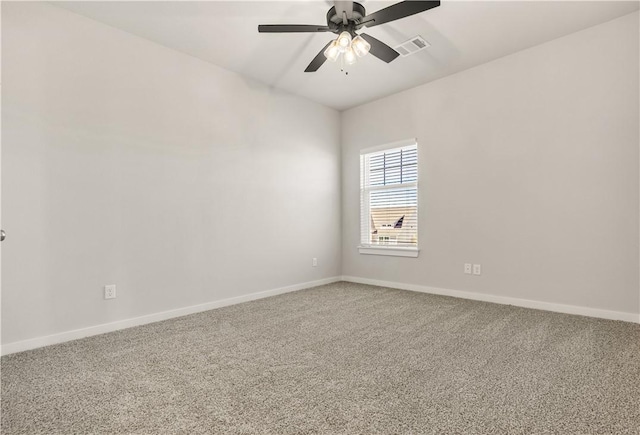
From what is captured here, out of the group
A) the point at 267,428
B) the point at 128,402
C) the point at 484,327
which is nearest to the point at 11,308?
the point at 128,402

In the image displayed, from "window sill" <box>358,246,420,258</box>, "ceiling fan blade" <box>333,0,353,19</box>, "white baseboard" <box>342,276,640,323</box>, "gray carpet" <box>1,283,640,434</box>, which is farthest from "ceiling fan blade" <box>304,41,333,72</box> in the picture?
"white baseboard" <box>342,276,640,323</box>

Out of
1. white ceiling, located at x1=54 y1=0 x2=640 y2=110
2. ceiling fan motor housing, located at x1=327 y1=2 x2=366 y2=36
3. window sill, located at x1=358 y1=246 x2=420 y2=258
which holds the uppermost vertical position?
white ceiling, located at x1=54 y1=0 x2=640 y2=110

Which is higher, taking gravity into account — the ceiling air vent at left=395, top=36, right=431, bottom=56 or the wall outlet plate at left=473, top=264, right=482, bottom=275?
the ceiling air vent at left=395, top=36, right=431, bottom=56

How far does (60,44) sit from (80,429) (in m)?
2.66

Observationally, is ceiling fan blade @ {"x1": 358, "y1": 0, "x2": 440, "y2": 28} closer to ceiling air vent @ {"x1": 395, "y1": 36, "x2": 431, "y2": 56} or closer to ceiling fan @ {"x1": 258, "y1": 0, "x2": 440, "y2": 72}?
ceiling fan @ {"x1": 258, "y1": 0, "x2": 440, "y2": 72}

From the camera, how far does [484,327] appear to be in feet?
8.68

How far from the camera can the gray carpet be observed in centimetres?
141

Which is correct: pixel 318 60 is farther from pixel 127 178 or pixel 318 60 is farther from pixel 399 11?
pixel 127 178

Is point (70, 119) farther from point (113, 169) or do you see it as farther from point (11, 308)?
point (11, 308)

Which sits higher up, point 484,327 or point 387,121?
point 387,121

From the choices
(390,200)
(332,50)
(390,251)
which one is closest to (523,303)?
(390,251)

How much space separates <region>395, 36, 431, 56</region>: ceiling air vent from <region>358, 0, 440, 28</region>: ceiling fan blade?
3.04 feet

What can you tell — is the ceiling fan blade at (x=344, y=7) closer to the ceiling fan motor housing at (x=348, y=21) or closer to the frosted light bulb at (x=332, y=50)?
the ceiling fan motor housing at (x=348, y=21)

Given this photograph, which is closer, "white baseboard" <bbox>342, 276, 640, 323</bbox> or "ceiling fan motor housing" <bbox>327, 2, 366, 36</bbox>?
"ceiling fan motor housing" <bbox>327, 2, 366, 36</bbox>
